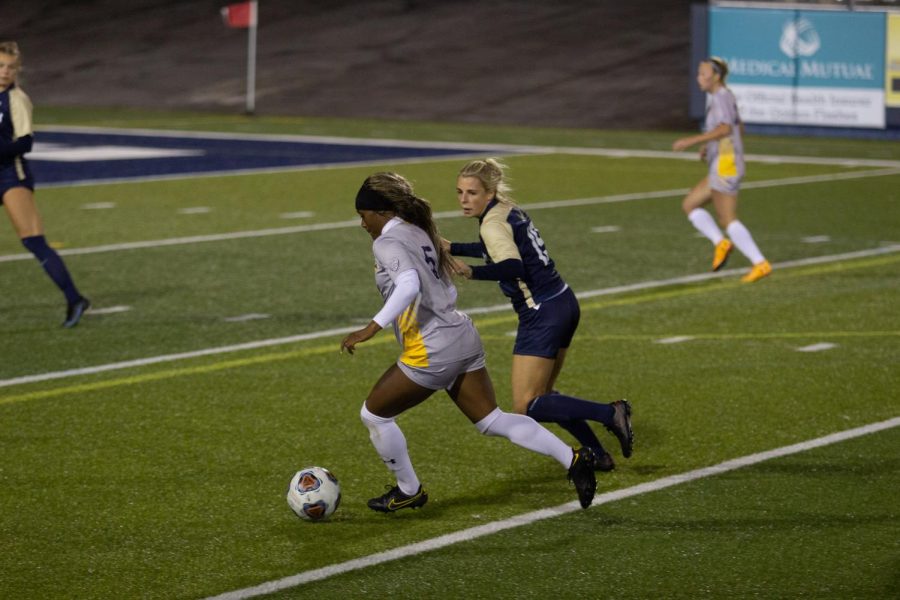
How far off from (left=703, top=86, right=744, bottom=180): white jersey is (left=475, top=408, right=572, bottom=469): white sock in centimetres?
834

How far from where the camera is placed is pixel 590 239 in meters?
17.0

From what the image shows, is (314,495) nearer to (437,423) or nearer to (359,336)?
(359,336)

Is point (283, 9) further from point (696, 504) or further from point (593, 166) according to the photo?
point (696, 504)

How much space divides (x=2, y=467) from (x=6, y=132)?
4537 mm

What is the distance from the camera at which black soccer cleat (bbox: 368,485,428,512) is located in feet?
24.1

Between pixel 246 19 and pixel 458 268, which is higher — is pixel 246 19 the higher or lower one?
the lower one

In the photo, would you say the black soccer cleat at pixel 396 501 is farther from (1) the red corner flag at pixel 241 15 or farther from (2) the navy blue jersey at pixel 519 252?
(1) the red corner flag at pixel 241 15

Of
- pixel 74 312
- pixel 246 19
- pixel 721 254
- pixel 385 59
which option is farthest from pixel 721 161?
pixel 385 59

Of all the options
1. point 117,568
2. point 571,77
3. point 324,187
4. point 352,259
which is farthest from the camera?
point 571,77

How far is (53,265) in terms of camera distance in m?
12.4

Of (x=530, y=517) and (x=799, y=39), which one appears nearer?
(x=530, y=517)

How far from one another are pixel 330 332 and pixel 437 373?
502 centimetres

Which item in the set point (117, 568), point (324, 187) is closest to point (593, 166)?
point (324, 187)

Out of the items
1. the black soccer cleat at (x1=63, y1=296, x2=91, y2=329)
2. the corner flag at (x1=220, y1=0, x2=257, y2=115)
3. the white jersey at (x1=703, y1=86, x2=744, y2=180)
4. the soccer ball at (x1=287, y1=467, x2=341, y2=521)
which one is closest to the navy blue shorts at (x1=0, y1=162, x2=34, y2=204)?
the black soccer cleat at (x1=63, y1=296, x2=91, y2=329)
